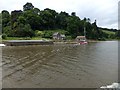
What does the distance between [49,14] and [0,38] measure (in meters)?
51.3

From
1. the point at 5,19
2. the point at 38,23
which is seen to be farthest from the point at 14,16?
the point at 38,23

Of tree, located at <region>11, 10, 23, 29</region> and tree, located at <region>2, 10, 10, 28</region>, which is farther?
tree, located at <region>2, 10, 10, 28</region>

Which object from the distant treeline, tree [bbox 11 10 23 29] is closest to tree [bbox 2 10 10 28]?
the distant treeline

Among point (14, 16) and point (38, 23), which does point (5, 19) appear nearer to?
point (14, 16)

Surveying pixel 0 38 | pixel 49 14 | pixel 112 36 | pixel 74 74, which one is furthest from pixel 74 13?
pixel 74 74

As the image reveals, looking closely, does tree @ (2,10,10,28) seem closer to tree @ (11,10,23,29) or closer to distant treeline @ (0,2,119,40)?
distant treeline @ (0,2,119,40)

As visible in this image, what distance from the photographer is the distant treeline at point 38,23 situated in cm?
11044

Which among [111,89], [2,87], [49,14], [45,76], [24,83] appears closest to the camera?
[111,89]

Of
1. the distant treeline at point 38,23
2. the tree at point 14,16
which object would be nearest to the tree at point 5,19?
the distant treeline at point 38,23

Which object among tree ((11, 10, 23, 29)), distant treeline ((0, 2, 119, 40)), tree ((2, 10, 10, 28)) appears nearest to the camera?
distant treeline ((0, 2, 119, 40))

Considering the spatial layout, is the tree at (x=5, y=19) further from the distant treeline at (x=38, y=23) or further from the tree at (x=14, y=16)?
the tree at (x=14, y=16)

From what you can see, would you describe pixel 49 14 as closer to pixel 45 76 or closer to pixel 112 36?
pixel 112 36

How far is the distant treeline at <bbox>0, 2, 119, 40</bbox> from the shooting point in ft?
362

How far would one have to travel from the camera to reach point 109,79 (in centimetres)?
1800
